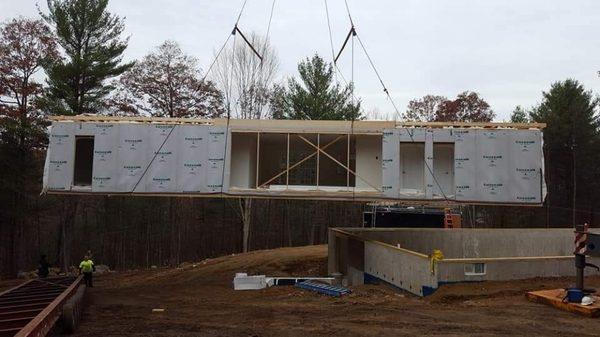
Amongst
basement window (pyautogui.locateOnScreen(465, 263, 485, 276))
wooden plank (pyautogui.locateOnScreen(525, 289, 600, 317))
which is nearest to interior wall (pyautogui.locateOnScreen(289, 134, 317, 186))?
basement window (pyautogui.locateOnScreen(465, 263, 485, 276))

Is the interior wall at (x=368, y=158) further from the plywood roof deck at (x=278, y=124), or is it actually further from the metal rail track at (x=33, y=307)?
the metal rail track at (x=33, y=307)

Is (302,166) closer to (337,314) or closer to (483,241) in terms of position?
(483,241)

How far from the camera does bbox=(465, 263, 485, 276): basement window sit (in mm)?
14203

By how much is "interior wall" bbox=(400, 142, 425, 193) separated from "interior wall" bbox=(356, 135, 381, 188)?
2.76 ft

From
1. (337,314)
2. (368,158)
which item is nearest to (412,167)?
(368,158)

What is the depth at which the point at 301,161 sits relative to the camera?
1658 centimetres

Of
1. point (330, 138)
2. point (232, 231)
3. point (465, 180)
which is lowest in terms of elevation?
point (232, 231)

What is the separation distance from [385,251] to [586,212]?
113 ft

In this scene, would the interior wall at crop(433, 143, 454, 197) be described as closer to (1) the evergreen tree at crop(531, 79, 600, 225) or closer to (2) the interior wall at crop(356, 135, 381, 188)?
(2) the interior wall at crop(356, 135, 381, 188)

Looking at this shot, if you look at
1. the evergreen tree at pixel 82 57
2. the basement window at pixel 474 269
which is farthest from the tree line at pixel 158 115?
the basement window at pixel 474 269

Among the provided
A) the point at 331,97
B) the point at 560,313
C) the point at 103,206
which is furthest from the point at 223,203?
the point at 560,313

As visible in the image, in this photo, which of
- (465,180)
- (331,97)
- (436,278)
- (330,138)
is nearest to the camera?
(436,278)

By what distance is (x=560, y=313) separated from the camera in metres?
11.3

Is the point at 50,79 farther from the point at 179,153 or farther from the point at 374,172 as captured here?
Result: the point at 374,172
